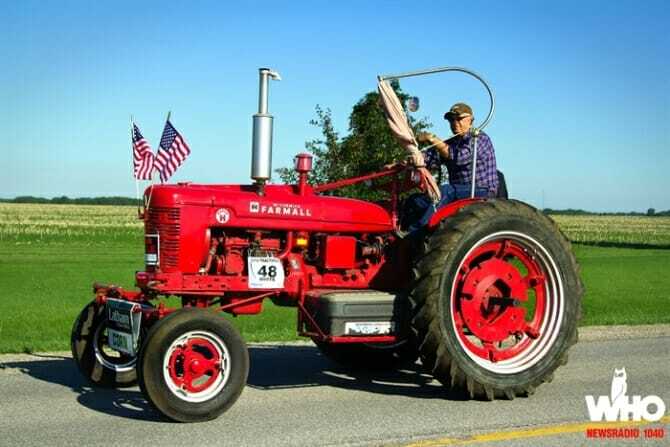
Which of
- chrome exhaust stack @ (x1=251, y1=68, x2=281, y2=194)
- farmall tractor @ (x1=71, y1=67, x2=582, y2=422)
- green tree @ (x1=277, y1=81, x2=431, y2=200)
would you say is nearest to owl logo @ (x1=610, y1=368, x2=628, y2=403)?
farmall tractor @ (x1=71, y1=67, x2=582, y2=422)

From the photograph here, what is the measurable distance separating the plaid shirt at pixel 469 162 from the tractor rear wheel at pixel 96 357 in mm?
3234

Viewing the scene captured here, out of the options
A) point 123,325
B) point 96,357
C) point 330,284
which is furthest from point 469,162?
point 96,357

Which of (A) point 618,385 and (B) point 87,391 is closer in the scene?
(B) point 87,391

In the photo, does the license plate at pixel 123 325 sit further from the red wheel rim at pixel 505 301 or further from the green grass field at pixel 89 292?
the green grass field at pixel 89 292

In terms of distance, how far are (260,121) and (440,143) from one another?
1.75 metres

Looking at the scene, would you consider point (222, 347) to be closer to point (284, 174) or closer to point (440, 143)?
point (440, 143)

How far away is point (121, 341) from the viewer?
683cm

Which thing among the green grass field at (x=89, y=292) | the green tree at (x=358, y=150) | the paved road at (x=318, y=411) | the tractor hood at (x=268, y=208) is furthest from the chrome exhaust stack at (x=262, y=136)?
Answer: the green tree at (x=358, y=150)

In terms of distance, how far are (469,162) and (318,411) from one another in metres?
2.72

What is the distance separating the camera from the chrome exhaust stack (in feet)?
23.2

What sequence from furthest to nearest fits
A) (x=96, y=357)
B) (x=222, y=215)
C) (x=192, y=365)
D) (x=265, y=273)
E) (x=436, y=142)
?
(x=436, y=142) < (x=96, y=357) < (x=265, y=273) < (x=222, y=215) < (x=192, y=365)

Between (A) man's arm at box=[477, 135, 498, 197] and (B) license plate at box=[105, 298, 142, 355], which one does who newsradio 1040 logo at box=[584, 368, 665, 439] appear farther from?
(B) license plate at box=[105, 298, 142, 355]

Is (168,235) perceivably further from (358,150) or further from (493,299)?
(358,150)

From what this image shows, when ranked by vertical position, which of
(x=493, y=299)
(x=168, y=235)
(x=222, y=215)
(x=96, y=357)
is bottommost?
(x=96, y=357)
